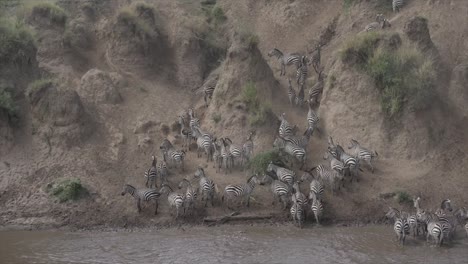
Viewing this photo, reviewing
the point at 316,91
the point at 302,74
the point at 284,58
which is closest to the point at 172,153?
the point at 316,91

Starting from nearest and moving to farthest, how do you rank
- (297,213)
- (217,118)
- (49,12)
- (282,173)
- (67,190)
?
(297,213) < (282,173) < (67,190) < (217,118) < (49,12)

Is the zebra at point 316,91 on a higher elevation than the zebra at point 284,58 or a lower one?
lower

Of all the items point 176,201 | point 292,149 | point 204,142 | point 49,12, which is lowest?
point 176,201

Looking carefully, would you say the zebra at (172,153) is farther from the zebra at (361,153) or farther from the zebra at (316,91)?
the zebra at (361,153)

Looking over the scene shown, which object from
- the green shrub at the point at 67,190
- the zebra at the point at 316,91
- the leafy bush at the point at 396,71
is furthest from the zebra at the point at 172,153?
the leafy bush at the point at 396,71

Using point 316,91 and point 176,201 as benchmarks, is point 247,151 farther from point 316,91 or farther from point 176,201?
point 316,91
